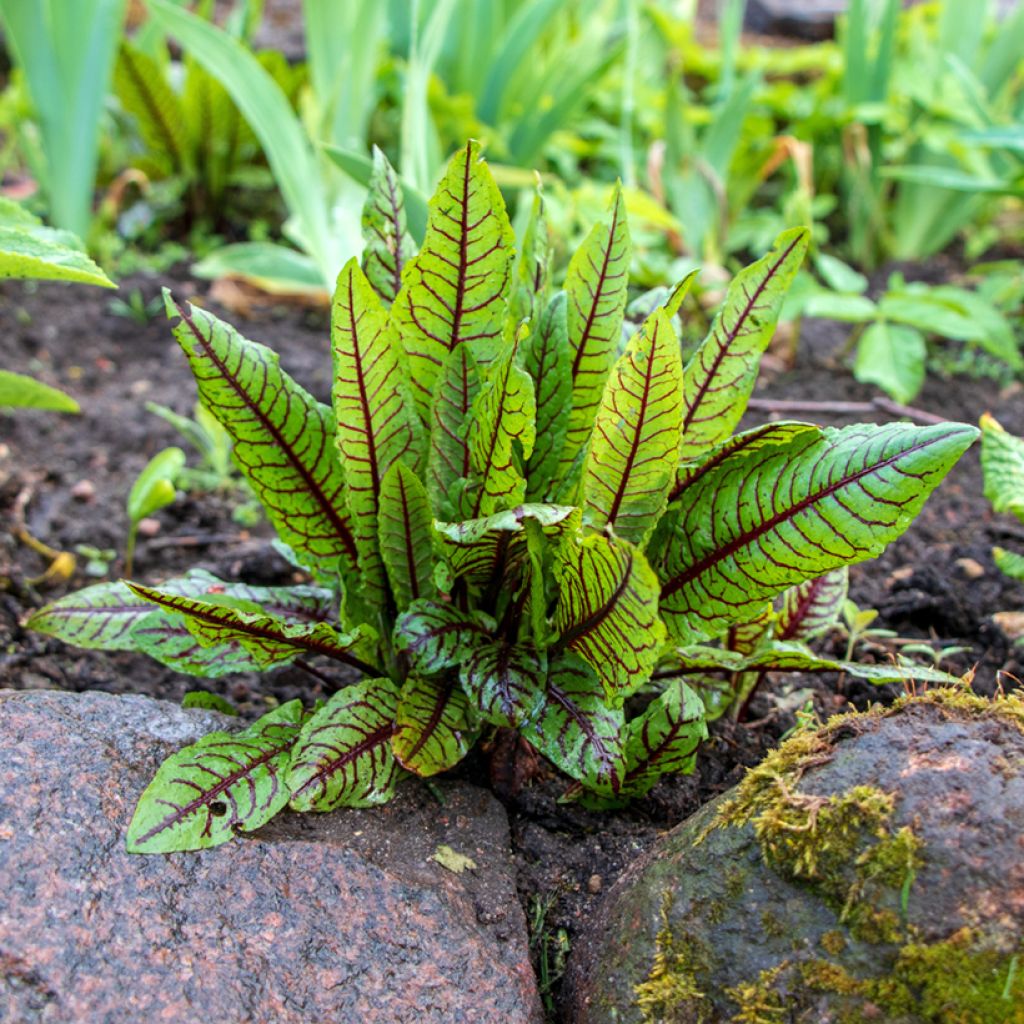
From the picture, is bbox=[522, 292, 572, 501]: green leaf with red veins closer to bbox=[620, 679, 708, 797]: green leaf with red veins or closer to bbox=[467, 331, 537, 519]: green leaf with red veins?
bbox=[467, 331, 537, 519]: green leaf with red veins

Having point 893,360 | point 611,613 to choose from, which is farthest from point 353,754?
point 893,360

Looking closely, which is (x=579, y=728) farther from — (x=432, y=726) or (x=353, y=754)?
(x=353, y=754)

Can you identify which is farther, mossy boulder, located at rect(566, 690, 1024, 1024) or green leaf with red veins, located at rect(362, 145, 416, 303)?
green leaf with red veins, located at rect(362, 145, 416, 303)

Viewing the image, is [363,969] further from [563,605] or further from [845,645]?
[845,645]

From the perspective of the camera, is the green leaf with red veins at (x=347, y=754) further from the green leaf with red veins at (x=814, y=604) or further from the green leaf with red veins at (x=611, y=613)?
the green leaf with red veins at (x=814, y=604)

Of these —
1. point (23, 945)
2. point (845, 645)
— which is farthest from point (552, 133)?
point (23, 945)

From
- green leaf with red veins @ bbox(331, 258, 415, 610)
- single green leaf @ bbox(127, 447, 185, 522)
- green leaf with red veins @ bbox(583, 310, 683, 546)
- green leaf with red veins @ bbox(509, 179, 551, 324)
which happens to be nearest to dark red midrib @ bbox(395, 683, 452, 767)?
green leaf with red veins @ bbox(331, 258, 415, 610)

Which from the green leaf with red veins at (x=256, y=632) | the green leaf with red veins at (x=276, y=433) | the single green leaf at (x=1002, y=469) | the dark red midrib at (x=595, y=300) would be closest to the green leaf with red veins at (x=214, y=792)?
the green leaf with red veins at (x=256, y=632)
